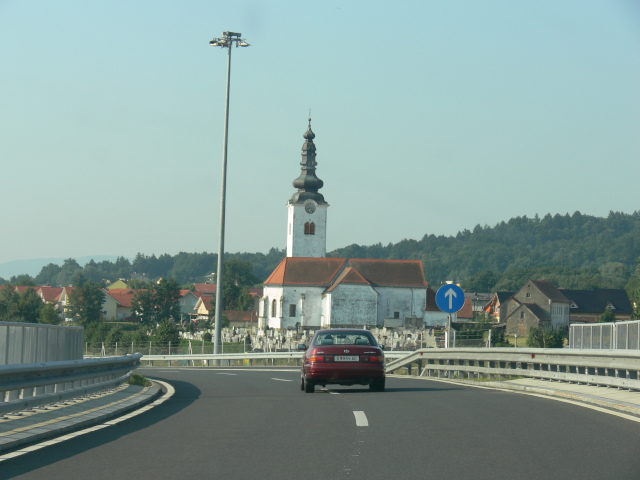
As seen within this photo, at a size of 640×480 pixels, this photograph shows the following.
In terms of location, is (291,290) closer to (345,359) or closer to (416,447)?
(345,359)

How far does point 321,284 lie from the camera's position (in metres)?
110

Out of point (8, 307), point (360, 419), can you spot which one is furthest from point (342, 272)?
point (360, 419)

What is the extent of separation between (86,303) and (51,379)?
123044 mm

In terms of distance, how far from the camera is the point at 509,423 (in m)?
11.1

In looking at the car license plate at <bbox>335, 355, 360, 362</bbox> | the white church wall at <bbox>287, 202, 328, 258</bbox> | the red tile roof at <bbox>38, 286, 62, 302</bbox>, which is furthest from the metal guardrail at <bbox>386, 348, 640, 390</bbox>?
the red tile roof at <bbox>38, 286, 62, 302</bbox>

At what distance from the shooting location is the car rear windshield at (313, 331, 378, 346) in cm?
1783

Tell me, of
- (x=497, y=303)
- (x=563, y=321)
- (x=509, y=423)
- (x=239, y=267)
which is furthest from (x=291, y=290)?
(x=509, y=423)

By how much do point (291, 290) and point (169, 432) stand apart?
325 ft

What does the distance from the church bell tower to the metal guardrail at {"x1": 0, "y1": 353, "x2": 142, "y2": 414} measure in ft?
306

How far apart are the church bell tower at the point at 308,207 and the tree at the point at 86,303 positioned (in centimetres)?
3514

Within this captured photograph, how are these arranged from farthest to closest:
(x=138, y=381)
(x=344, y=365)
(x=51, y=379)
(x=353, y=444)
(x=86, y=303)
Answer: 1. (x=86, y=303)
2. (x=138, y=381)
3. (x=344, y=365)
4. (x=51, y=379)
5. (x=353, y=444)

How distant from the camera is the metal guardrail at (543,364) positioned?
14.3m

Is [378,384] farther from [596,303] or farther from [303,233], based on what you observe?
[596,303]

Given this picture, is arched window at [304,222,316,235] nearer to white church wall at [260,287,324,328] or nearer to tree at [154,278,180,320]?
white church wall at [260,287,324,328]
